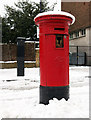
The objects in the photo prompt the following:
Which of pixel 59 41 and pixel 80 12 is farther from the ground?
pixel 80 12

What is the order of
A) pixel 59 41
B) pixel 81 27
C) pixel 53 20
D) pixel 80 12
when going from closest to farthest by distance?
pixel 53 20, pixel 59 41, pixel 81 27, pixel 80 12

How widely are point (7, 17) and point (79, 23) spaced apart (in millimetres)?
9502

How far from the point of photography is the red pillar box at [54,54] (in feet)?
12.0

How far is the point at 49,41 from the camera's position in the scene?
368 cm

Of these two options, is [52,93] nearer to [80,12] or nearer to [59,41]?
[59,41]

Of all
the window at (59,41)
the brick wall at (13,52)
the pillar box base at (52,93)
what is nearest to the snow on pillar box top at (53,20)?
the window at (59,41)

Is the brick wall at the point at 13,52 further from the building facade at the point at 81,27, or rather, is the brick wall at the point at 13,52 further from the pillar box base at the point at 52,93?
the pillar box base at the point at 52,93

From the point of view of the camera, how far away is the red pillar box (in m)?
3.65

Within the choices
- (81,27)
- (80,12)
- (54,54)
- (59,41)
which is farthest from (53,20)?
(80,12)

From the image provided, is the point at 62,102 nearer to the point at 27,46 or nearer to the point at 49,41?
the point at 49,41

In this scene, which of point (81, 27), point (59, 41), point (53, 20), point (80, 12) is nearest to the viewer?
point (53, 20)

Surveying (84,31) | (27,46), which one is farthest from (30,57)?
(84,31)

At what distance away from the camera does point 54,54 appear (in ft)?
12.1

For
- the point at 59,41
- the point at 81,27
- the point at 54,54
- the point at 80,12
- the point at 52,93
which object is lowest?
the point at 52,93
